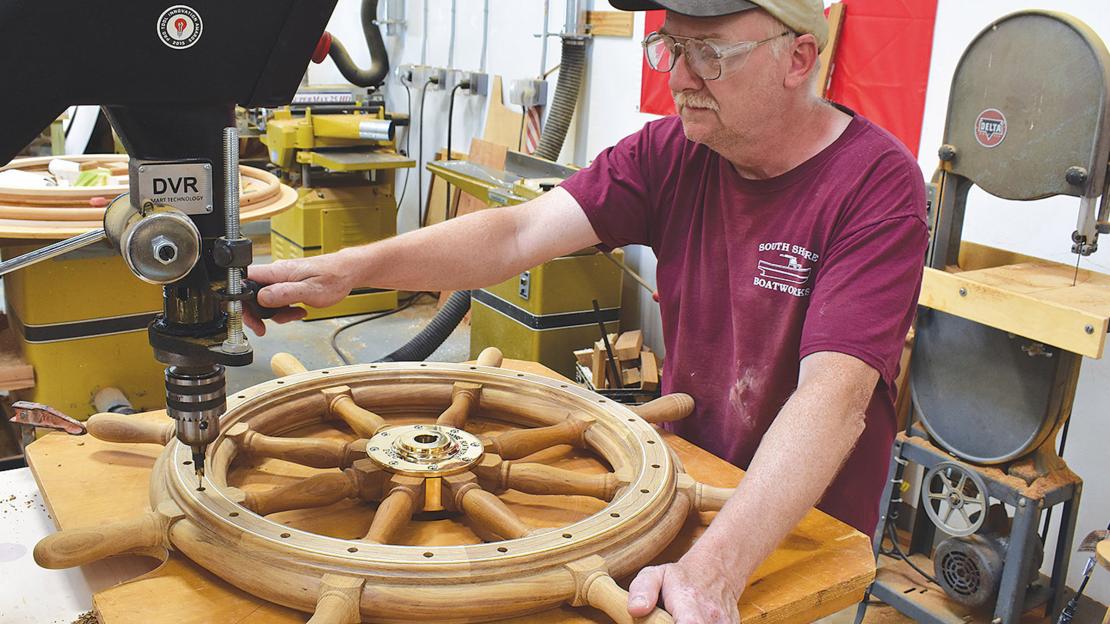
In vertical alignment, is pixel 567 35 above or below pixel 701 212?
above

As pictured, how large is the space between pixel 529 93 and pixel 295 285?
3.69 metres

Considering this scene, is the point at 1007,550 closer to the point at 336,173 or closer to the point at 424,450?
the point at 424,450

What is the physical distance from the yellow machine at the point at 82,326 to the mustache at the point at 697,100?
185cm

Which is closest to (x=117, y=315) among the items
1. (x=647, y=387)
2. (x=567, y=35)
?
(x=647, y=387)

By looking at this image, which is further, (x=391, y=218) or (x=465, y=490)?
(x=391, y=218)

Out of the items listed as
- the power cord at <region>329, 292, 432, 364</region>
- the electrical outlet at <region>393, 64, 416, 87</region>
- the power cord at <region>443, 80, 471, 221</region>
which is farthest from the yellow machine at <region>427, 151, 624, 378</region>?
the electrical outlet at <region>393, 64, 416, 87</region>

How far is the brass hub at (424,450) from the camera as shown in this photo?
1.23 m

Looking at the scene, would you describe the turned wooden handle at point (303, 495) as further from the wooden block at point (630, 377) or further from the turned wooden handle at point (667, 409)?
the wooden block at point (630, 377)

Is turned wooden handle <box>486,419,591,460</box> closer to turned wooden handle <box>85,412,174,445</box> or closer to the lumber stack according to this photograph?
turned wooden handle <box>85,412,174,445</box>

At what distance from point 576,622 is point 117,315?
7.47 ft

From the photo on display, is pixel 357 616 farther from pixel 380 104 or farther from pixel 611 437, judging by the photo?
pixel 380 104

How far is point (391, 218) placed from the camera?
562 cm

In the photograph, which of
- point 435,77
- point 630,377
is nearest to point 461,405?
point 630,377

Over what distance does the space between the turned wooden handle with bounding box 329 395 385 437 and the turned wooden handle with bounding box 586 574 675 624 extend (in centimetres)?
49
